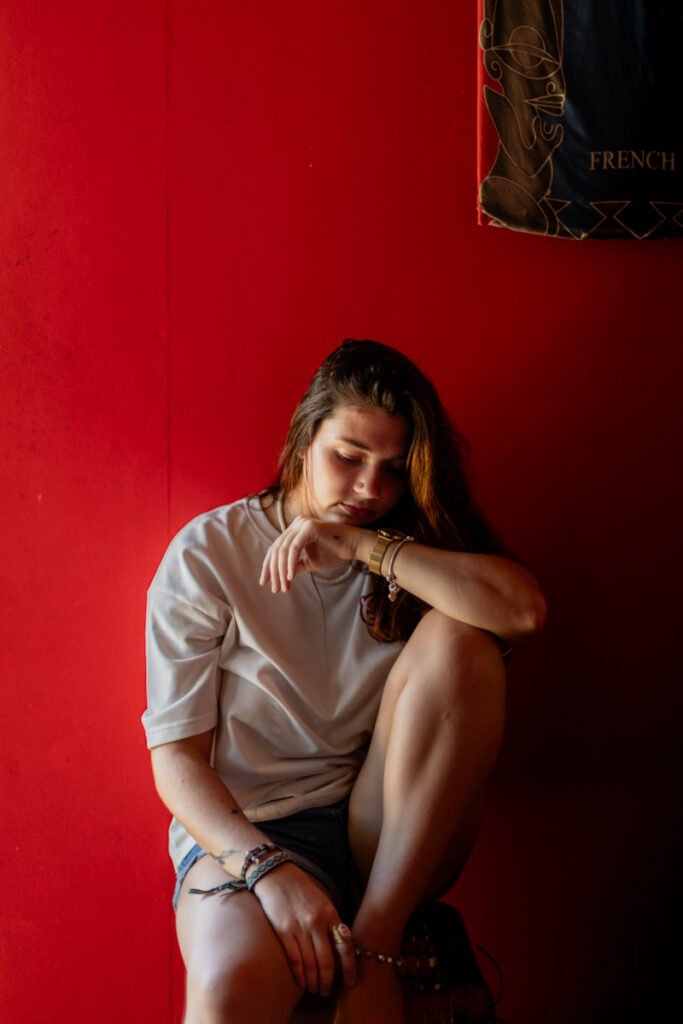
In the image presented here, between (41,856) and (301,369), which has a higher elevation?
(301,369)

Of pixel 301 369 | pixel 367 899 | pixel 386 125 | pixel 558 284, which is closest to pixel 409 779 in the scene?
pixel 367 899

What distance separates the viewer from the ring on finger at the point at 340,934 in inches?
50.2

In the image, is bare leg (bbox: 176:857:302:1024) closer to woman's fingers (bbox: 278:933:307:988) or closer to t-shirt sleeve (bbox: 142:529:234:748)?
woman's fingers (bbox: 278:933:307:988)

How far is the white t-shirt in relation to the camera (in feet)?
4.90

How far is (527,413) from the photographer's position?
1857 millimetres

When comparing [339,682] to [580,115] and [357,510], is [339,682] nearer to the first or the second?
[357,510]

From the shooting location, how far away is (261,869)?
1.31 meters

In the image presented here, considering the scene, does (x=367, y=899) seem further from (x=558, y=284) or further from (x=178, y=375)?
(x=558, y=284)

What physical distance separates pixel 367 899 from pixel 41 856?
0.74 m

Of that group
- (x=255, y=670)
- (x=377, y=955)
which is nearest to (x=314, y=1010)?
(x=377, y=955)

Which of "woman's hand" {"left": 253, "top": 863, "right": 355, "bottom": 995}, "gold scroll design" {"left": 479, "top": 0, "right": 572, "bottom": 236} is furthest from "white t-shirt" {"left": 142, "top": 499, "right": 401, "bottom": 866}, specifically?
"gold scroll design" {"left": 479, "top": 0, "right": 572, "bottom": 236}

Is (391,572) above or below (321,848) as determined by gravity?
above

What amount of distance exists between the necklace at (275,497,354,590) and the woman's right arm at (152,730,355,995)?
0.30 meters

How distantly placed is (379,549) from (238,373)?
19.9 inches
